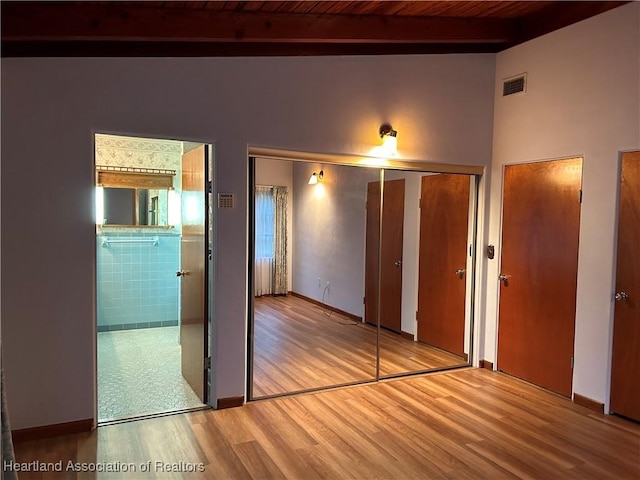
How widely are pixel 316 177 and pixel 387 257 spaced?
1.04m

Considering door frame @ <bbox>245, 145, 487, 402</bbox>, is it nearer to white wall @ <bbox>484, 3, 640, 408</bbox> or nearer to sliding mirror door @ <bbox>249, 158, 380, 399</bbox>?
sliding mirror door @ <bbox>249, 158, 380, 399</bbox>

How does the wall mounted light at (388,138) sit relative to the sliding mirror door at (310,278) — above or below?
above

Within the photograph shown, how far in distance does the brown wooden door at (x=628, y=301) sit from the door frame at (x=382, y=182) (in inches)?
49.0

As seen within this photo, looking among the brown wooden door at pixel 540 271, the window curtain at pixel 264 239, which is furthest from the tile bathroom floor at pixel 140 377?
the brown wooden door at pixel 540 271

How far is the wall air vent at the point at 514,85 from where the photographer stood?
4.07 metres

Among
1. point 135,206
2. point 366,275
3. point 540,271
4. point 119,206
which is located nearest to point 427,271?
point 366,275

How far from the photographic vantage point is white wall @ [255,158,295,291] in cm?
370

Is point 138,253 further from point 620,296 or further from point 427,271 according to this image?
point 620,296

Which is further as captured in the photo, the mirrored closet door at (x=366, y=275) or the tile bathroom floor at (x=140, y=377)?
the mirrored closet door at (x=366, y=275)

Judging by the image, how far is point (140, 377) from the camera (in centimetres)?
399

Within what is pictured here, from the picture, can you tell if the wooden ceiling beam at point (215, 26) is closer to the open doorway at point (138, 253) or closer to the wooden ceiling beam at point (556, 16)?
the wooden ceiling beam at point (556, 16)

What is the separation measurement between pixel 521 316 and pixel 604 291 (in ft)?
2.60

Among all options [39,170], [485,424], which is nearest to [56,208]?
[39,170]

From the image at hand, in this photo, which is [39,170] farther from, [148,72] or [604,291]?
[604,291]
